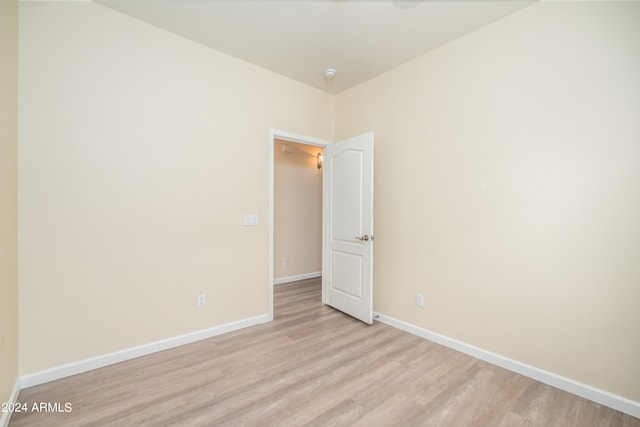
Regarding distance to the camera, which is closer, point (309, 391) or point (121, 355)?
point (309, 391)

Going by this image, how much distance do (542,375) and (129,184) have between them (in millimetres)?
3555

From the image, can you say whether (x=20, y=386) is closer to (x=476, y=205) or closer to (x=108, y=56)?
(x=108, y=56)

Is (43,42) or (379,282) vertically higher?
(43,42)

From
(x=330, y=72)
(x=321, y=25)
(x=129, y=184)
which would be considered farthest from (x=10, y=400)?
(x=330, y=72)

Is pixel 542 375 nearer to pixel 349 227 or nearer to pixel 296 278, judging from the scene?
pixel 349 227

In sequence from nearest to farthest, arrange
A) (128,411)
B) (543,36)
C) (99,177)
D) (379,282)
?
(128,411)
(543,36)
(99,177)
(379,282)

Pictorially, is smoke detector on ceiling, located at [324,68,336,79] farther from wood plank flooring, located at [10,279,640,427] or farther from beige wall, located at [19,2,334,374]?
wood plank flooring, located at [10,279,640,427]

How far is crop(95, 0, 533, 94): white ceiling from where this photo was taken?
2.08m

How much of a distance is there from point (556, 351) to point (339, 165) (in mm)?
2582

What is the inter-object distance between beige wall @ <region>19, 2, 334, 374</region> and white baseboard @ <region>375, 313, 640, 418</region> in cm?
185

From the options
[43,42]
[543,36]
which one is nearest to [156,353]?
[43,42]

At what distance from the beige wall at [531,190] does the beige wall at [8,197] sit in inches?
120

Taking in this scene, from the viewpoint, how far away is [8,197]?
168cm

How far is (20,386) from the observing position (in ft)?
6.04
